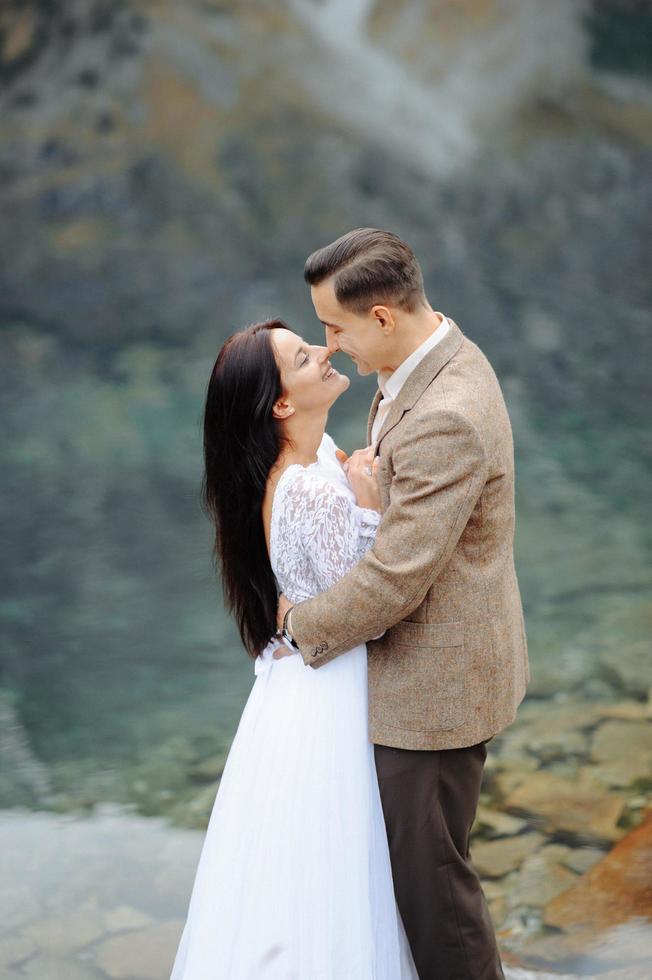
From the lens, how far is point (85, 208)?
240 inches

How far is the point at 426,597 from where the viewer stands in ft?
5.87

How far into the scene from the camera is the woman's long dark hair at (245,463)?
6.19ft


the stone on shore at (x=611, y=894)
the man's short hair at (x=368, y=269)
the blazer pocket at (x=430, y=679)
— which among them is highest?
the man's short hair at (x=368, y=269)

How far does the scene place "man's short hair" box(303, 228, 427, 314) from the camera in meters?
1.76

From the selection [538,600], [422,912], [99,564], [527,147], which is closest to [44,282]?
[99,564]

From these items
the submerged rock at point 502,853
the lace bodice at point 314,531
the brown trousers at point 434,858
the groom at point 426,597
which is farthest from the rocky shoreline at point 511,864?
the lace bodice at point 314,531

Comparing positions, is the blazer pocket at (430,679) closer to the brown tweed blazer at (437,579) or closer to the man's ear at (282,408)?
the brown tweed blazer at (437,579)

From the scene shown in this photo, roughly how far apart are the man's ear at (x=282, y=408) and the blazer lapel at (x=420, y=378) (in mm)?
166

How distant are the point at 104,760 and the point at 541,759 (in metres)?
1.38

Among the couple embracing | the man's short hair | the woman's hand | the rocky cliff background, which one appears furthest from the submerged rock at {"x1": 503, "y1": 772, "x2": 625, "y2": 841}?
the rocky cliff background

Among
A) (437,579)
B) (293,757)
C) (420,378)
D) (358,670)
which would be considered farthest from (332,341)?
(293,757)

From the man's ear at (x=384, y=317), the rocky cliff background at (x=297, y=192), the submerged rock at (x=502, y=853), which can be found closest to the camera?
the man's ear at (x=384, y=317)

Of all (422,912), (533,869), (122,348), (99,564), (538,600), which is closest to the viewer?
(422,912)

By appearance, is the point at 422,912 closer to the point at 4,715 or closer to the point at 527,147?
the point at 4,715
